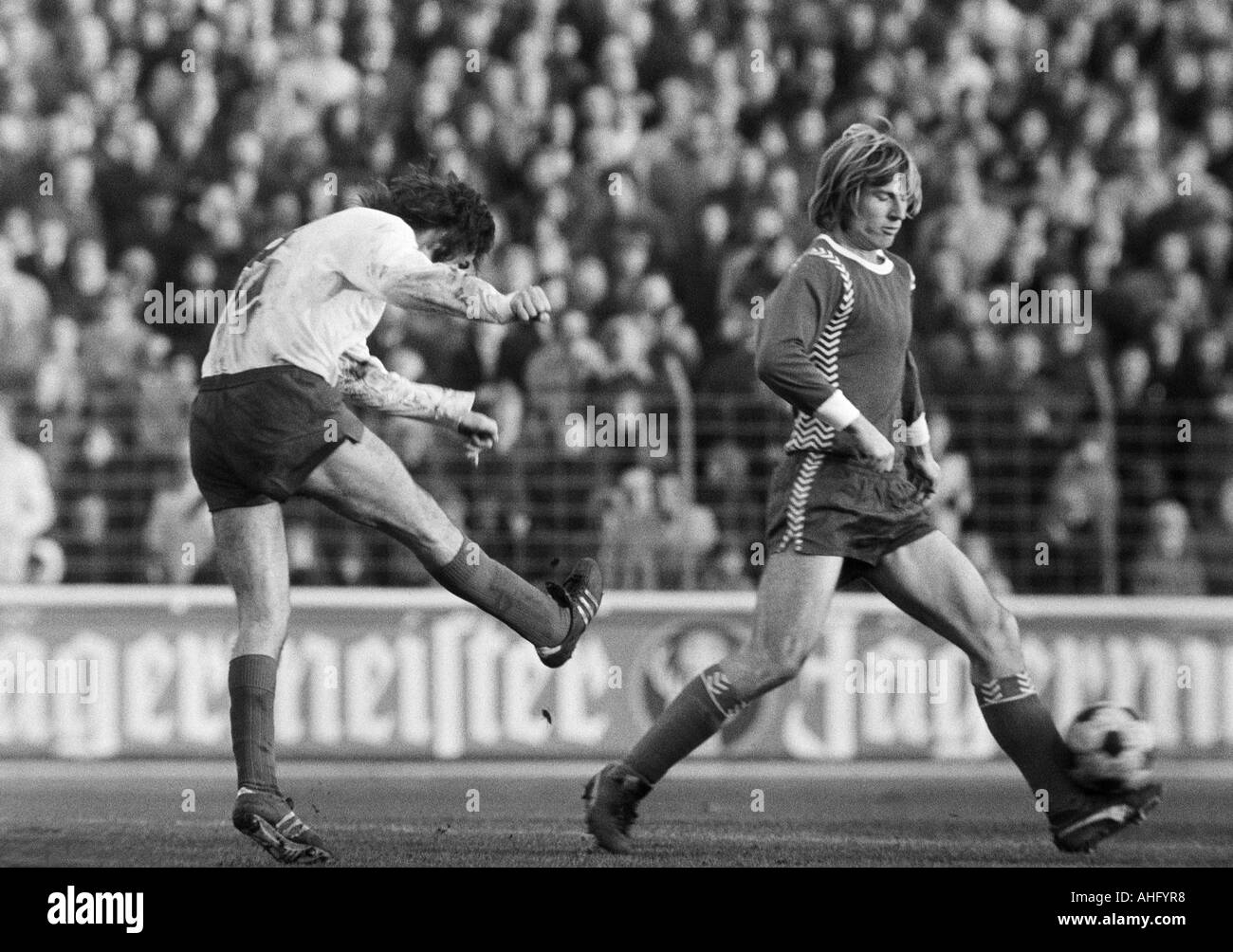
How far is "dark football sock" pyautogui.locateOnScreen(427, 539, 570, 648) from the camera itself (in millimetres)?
7230

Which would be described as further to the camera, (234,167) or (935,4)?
(935,4)

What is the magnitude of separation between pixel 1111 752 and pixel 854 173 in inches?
82.7

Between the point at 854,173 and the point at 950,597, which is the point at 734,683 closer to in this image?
the point at 950,597

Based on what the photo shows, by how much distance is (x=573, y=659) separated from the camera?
12.0 m

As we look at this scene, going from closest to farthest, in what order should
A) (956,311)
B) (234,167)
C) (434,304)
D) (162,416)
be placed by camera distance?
(434,304), (162,416), (956,311), (234,167)

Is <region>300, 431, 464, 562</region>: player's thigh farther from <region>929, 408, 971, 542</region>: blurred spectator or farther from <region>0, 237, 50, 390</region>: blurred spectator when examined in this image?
<region>0, 237, 50, 390</region>: blurred spectator

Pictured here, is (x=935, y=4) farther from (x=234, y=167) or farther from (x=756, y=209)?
(x=234, y=167)

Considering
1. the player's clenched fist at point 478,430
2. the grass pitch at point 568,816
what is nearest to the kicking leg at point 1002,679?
the grass pitch at point 568,816

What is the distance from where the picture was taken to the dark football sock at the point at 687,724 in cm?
714

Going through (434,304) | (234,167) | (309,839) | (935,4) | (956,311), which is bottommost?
(309,839)

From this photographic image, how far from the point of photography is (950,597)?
23.1ft

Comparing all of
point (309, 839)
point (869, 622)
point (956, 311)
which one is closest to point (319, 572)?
point (869, 622)

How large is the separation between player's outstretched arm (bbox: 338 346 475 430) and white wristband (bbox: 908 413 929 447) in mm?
1522

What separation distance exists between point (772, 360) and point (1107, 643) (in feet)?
19.8
